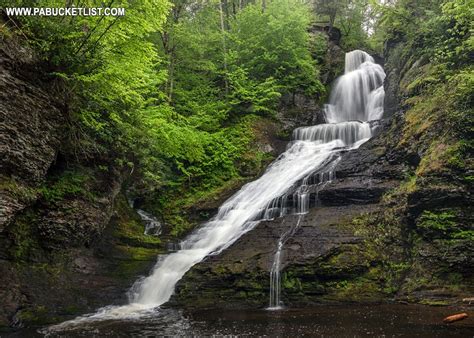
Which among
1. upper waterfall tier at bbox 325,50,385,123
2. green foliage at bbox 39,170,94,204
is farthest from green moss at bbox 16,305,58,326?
upper waterfall tier at bbox 325,50,385,123

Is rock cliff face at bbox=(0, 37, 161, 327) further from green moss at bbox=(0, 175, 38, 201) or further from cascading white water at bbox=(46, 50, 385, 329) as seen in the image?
cascading white water at bbox=(46, 50, 385, 329)

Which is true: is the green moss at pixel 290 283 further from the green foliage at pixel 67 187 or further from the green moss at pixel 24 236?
the green moss at pixel 24 236

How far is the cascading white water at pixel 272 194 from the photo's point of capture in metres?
10.7

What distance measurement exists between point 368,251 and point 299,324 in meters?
3.73

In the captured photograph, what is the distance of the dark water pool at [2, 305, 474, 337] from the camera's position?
693cm

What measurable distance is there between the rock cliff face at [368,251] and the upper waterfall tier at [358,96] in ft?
28.9

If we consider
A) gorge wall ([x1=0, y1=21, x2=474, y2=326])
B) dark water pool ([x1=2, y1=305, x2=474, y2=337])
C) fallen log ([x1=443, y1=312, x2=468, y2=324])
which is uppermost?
gorge wall ([x1=0, y1=21, x2=474, y2=326])

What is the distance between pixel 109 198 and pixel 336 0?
2470cm

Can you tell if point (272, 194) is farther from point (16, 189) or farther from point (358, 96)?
point (358, 96)

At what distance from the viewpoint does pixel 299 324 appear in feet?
25.3

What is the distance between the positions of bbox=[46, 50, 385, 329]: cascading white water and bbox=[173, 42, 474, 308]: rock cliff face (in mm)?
655

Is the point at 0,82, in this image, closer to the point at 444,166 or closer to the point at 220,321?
the point at 220,321

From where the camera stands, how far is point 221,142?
18.3 metres

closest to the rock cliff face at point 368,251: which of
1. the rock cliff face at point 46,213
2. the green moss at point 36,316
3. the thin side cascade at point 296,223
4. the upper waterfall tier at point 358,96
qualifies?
the thin side cascade at point 296,223
